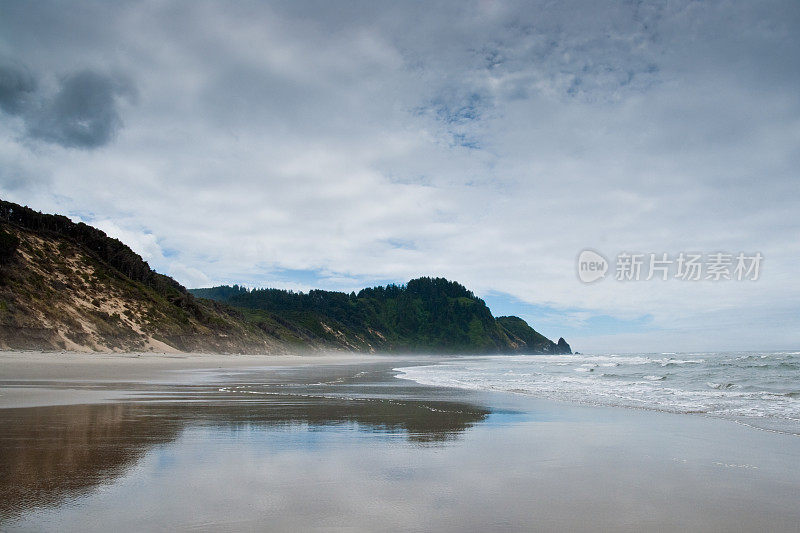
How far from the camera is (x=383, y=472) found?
17.0 ft

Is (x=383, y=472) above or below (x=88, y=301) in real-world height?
below

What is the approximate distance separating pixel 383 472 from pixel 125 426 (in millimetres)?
4833

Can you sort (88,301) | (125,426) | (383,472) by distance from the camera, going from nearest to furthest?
(383,472)
(125,426)
(88,301)

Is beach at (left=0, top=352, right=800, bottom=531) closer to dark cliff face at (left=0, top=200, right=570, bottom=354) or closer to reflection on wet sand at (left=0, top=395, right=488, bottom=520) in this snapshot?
reflection on wet sand at (left=0, top=395, right=488, bottom=520)

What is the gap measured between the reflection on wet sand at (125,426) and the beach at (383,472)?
34 mm

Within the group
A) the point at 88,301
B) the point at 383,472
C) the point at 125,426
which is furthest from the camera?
the point at 88,301

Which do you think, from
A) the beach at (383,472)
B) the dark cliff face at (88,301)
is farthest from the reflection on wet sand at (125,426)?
the dark cliff face at (88,301)

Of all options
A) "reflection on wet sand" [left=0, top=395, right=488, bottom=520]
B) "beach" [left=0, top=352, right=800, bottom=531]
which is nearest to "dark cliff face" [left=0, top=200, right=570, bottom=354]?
"reflection on wet sand" [left=0, top=395, right=488, bottom=520]

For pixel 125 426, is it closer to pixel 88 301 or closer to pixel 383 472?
pixel 383 472

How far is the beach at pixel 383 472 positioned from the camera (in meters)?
3.74

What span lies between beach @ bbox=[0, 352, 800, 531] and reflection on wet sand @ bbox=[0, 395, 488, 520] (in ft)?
0.11

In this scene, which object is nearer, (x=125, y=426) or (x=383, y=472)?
(x=383, y=472)

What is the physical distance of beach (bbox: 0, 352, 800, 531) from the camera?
3744 millimetres

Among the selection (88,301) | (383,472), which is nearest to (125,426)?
(383,472)
